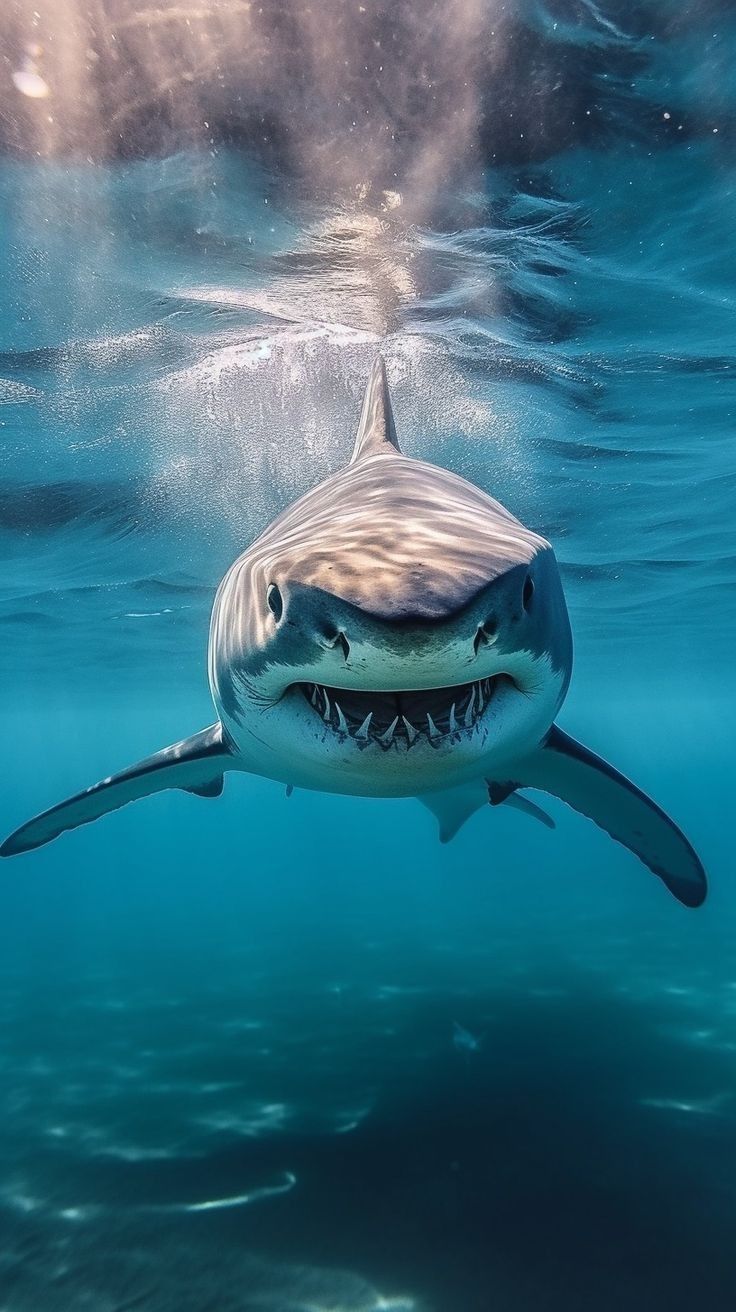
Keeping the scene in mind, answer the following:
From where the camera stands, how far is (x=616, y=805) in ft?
16.2

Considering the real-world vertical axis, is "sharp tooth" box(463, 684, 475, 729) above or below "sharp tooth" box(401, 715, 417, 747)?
above

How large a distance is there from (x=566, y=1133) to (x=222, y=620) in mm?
4354

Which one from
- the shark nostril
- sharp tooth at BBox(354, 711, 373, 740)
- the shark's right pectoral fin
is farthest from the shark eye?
the shark's right pectoral fin

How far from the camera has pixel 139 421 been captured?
10.9 metres

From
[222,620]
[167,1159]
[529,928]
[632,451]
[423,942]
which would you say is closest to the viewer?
[222,620]

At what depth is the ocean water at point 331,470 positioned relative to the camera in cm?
414

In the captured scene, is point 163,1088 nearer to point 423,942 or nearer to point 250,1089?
point 250,1089

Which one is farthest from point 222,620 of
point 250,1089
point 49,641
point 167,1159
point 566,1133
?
point 49,641

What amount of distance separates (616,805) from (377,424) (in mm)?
3022

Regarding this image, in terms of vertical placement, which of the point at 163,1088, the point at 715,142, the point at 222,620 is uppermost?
the point at 715,142

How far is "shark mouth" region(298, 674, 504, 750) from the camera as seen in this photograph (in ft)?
7.82

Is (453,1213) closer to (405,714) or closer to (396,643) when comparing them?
(405,714)

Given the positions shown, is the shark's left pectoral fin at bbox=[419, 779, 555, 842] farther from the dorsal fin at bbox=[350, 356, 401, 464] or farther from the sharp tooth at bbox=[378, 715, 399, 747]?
the sharp tooth at bbox=[378, 715, 399, 747]

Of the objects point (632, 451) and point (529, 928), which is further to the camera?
point (529, 928)
